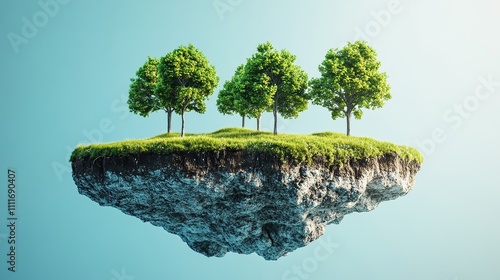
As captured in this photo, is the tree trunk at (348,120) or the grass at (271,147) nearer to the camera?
the grass at (271,147)

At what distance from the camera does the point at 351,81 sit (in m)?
31.7

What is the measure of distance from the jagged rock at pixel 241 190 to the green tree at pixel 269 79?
575 cm

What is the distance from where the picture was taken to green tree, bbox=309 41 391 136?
31.8 metres

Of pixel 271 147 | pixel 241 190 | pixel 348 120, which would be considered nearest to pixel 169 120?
pixel 241 190

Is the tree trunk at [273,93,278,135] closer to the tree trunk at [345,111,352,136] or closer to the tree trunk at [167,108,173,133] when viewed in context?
the tree trunk at [345,111,352,136]

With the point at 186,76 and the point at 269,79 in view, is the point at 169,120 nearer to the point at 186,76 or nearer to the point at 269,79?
the point at 186,76

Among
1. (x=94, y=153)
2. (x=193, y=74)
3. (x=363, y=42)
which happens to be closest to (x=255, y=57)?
(x=193, y=74)

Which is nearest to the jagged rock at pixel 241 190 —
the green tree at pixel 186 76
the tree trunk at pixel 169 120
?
the green tree at pixel 186 76

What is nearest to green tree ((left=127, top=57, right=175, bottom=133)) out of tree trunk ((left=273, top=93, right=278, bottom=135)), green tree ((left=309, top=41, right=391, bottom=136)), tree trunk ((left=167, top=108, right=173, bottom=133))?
tree trunk ((left=167, top=108, right=173, bottom=133))

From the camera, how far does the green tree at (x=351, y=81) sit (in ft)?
104

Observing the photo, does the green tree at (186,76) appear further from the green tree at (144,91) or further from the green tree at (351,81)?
the green tree at (351,81)

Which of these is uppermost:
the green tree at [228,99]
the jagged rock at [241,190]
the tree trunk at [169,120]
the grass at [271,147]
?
the green tree at [228,99]

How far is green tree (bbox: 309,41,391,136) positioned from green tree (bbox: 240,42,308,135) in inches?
72.5

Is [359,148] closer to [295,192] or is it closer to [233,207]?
[295,192]
